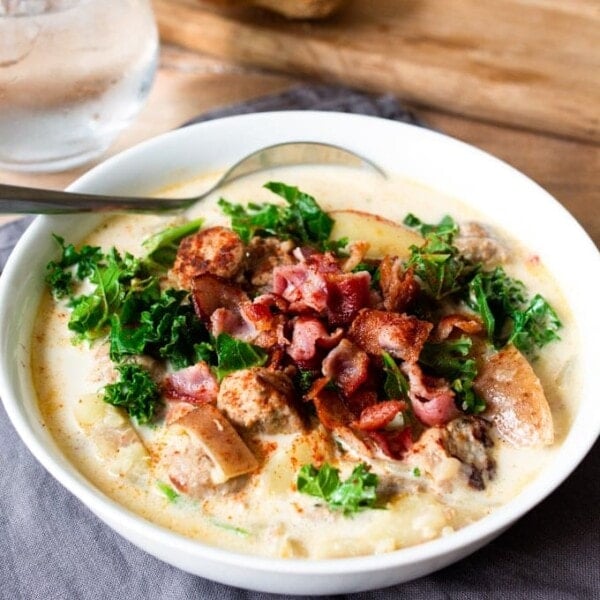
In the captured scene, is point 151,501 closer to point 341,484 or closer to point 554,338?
point 341,484

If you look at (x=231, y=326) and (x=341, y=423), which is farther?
(x=231, y=326)

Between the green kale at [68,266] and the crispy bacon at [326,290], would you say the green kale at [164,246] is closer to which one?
the green kale at [68,266]

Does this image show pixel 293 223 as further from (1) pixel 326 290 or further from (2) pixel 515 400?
(2) pixel 515 400

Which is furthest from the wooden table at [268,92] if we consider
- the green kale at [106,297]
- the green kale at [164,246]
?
the green kale at [106,297]

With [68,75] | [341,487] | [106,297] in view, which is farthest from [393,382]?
[68,75]

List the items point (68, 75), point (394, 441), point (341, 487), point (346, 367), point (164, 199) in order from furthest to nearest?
point (68, 75) < point (164, 199) < point (346, 367) < point (394, 441) < point (341, 487)

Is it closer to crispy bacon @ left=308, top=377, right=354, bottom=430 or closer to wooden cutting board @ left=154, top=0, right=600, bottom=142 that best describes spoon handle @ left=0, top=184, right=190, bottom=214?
crispy bacon @ left=308, top=377, right=354, bottom=430
